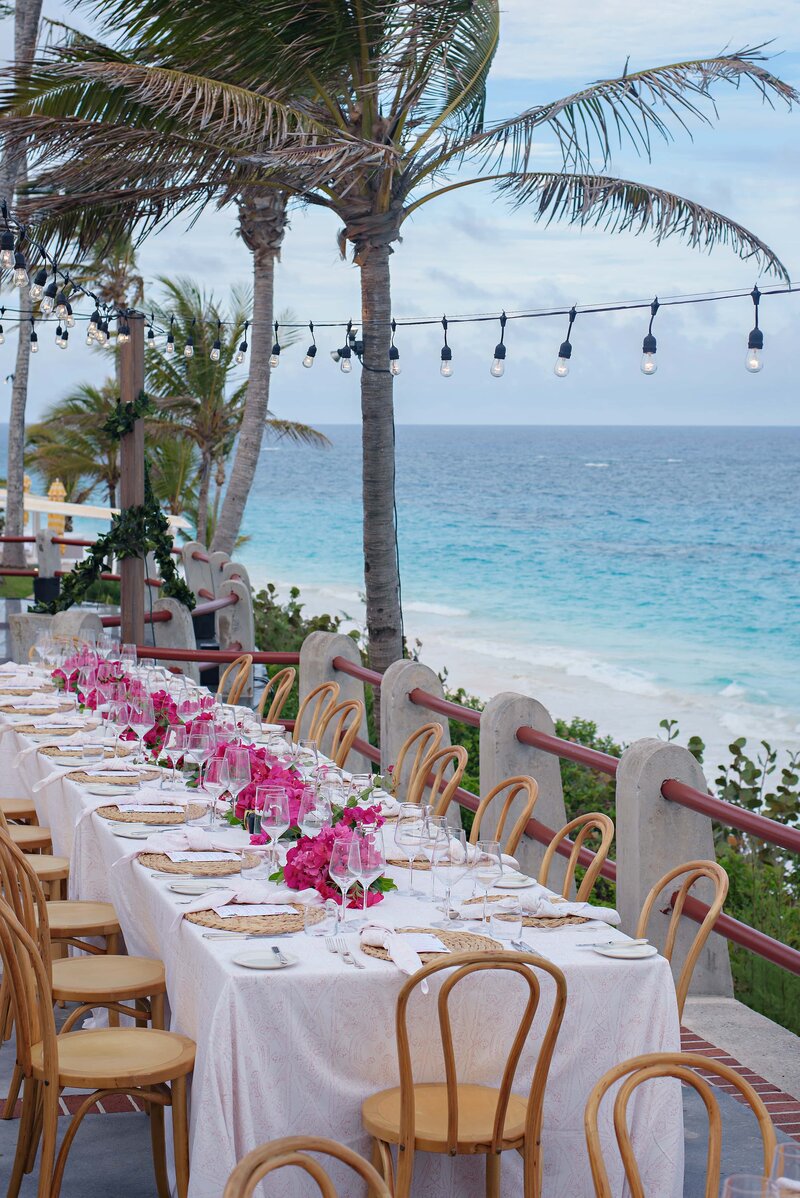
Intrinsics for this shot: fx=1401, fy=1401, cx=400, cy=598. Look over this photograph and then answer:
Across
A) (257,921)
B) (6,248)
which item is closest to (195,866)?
(257,921)

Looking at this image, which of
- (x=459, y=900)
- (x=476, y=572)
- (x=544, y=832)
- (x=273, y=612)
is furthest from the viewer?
(x=476, y=572)

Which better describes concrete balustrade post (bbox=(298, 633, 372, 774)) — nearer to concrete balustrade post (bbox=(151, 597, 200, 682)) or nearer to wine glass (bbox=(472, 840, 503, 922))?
concrete balustrade post (bbox=(151, 597, 200, 682))

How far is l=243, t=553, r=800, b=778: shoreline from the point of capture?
43.1 m

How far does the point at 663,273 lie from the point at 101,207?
211 ft

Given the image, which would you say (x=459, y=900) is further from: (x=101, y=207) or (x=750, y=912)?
(x=101, y=207)

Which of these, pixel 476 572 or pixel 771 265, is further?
pixel 476 572

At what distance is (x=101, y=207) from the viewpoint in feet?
37.9

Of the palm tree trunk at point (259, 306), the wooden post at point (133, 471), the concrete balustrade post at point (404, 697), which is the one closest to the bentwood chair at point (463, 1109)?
the concrete balustrade post at point (404, 697)

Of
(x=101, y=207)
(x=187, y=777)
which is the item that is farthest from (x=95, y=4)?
(x=187, y=777)

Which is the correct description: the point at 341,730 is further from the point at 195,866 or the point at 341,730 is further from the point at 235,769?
the point at 195,866

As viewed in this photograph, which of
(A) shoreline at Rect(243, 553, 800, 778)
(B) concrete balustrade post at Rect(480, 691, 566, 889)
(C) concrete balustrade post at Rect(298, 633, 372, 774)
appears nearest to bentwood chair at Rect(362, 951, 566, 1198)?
(B) concrete balustrade post at Rect(480, 691, 566, 889)

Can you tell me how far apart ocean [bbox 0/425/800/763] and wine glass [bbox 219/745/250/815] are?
111 ft

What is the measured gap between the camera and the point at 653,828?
5730 millimetres

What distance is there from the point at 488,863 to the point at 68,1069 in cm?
133
